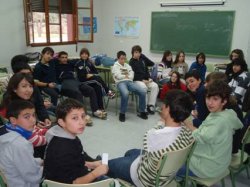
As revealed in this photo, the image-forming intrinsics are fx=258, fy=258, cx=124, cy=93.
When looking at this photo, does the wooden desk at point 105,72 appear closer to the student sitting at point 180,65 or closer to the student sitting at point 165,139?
the student sitting at point 180,65

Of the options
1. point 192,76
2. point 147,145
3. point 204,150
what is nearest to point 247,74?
point 192,76

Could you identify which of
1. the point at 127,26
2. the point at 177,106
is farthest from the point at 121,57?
the point at 177,106

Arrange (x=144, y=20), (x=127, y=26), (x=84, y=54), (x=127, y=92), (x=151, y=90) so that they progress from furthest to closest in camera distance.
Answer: (x=127, y=26) < (x=144, y=20) < (x=151, y=90) < (x=84, y=54) < (x=127, y=92)

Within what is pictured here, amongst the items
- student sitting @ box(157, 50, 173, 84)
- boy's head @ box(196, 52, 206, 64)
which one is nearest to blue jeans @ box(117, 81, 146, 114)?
student sitting @ box(157, 50, 173, 84)

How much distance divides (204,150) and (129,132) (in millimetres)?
2011

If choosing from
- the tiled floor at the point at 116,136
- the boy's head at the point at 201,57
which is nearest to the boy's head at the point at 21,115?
the tiled floor at the point at 116,136

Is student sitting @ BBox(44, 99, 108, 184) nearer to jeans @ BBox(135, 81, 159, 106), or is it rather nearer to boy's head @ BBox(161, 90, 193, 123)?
boy's head @ BBox(161, 90, 193, 123)

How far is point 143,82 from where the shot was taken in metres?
4.71

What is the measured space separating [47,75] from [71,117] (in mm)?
2831

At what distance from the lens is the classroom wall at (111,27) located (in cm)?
502

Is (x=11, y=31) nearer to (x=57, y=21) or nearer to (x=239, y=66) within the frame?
(x=57, y=21)

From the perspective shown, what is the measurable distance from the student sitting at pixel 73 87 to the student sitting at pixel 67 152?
269 cm

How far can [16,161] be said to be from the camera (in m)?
1.47

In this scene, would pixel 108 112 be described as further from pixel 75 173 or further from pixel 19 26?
pixel 75 173
